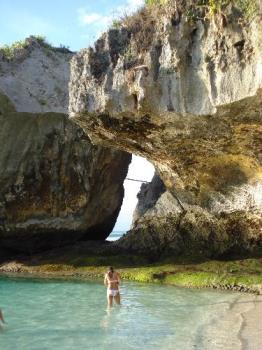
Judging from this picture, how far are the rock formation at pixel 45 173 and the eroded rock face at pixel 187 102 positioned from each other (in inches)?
287

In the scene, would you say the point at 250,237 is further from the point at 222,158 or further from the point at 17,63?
the point at 17,63

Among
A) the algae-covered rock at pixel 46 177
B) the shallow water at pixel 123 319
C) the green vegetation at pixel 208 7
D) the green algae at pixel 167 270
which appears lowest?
the shallow water at pixel 123 319

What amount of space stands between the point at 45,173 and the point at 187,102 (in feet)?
43.9

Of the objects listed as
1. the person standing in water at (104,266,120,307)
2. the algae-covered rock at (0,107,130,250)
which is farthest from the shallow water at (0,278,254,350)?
the algae-covered rock at (0,107,130,250)

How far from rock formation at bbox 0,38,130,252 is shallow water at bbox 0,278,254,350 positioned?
703 cm

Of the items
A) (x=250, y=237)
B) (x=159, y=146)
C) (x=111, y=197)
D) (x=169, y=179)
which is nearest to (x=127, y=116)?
(x=159, y=146)

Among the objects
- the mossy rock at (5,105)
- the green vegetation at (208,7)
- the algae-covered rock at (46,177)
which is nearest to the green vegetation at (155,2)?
the green vegetation at (208,7)

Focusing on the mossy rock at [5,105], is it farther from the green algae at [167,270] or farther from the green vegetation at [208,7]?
the green vegetation at [208,7]

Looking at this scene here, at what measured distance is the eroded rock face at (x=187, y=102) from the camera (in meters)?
11.9

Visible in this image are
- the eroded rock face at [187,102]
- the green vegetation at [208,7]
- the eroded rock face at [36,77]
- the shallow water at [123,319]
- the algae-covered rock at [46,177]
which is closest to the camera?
the shallow water at [123,319]

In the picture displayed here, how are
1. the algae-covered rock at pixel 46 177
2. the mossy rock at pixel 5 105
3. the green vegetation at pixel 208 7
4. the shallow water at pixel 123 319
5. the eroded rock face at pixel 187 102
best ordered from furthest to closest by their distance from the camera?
the mossy rock at pixel 5 105 → the algae-covered rock at pixel 46 177 → the eroded rock face at pixel 187 102 → the green vegetation at pixel 208 7 → the shallow water at pixel 123 319

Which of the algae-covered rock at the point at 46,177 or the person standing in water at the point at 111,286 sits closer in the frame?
the person standing in water at the point at 111,286

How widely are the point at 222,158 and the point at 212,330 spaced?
7140mm

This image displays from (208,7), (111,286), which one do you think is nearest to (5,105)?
(111,286)
